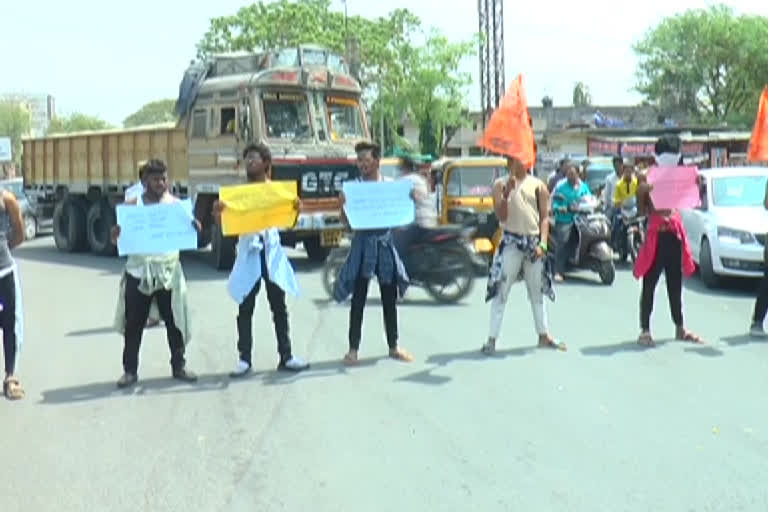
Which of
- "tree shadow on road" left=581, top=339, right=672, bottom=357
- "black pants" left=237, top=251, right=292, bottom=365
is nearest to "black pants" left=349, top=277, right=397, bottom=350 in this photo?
"black pants" left=237, top=251, right=292, bottom=365

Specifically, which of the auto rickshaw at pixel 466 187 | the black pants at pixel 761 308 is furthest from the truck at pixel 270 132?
the black pants at pixel 761 308

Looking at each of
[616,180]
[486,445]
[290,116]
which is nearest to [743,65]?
[616,180]

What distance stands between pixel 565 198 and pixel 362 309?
629 centimetres

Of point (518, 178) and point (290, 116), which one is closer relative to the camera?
point (518, 178)

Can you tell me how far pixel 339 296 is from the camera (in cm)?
823

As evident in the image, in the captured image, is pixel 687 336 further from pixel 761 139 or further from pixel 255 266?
pixel 255 266

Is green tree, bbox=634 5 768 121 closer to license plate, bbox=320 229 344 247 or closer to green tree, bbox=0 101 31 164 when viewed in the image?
license plate, bbox=320 229 344 247

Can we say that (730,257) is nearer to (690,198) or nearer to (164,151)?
(690,198)

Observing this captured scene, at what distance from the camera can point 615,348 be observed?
8664 millimetres

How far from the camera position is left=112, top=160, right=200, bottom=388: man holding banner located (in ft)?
24.4

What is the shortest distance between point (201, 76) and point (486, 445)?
12240mm

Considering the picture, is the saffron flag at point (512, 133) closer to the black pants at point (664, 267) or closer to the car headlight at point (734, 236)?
the black pants at point (664, 267)

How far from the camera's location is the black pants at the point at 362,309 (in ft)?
26.6

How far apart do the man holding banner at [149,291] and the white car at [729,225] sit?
709 cm
